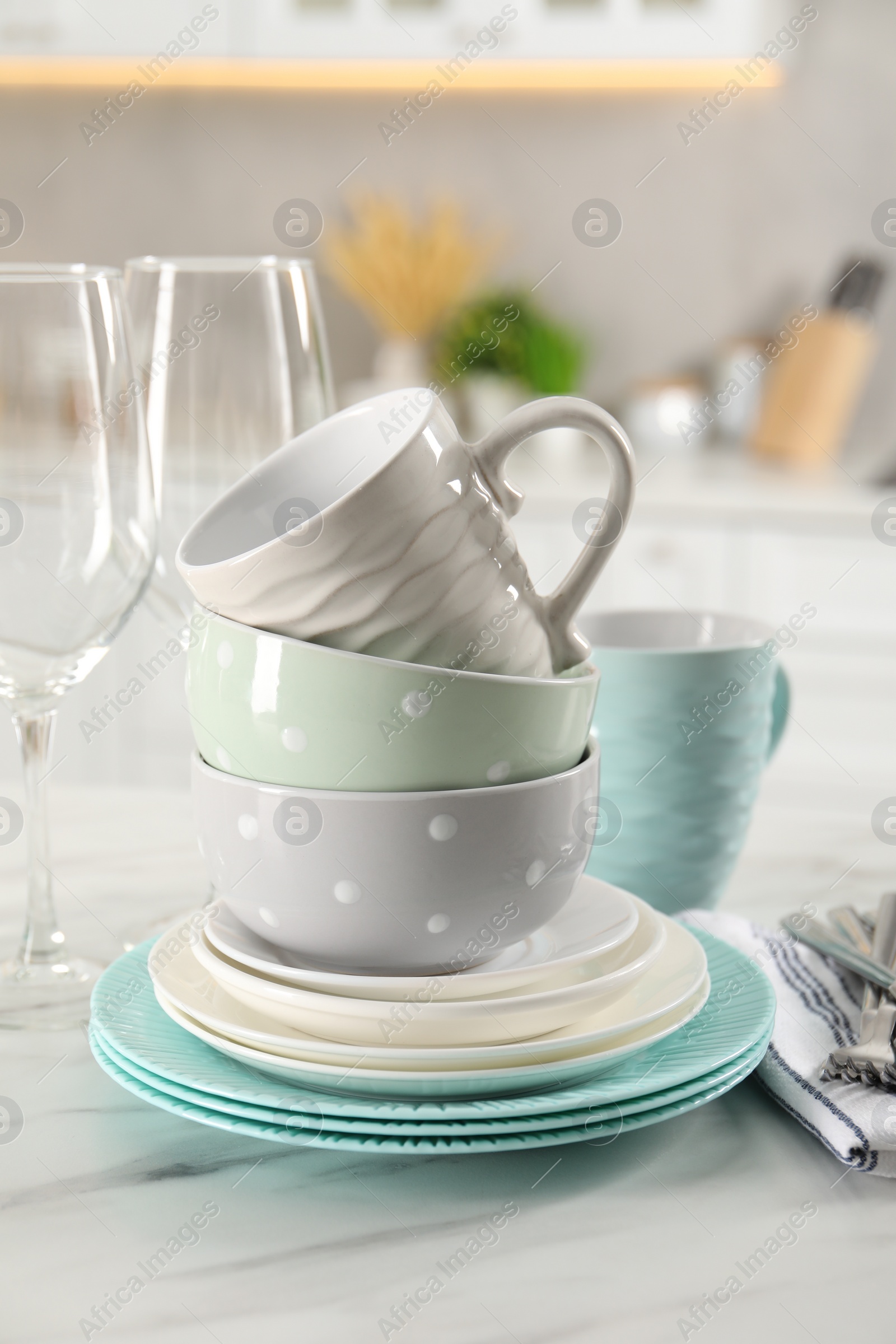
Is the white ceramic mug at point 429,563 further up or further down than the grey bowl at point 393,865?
further up

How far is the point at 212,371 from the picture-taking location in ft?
2.31

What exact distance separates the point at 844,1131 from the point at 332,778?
0.73ft

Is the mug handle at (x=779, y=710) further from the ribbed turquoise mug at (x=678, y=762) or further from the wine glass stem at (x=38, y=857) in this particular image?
the wine glass stem at (x=38, y=857)

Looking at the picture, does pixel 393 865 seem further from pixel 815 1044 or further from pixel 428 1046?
pixel 815 1044

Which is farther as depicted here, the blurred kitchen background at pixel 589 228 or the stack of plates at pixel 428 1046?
the blurred kitchen background at pixel 589 228

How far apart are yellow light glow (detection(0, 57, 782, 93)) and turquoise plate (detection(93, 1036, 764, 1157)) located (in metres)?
2.25

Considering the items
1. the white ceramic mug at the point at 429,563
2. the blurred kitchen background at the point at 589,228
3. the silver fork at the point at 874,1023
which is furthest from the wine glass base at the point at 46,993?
the blurred kitchen background at the point at 589,228

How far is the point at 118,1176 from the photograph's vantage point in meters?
0.46

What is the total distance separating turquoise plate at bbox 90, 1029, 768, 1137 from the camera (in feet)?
1.45

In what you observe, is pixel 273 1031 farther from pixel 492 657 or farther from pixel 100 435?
pixel 100 435

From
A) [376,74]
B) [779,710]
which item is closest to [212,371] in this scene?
[779,710]

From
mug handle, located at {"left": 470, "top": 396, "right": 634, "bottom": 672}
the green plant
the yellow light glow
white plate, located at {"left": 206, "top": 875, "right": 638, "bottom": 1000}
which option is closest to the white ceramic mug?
mug handle, located at {"left": 470, "top": 396, "right": 634, "bottom": 672}

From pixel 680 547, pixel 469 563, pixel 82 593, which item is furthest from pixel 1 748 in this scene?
pixel 469 563

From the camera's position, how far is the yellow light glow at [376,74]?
240 cm
